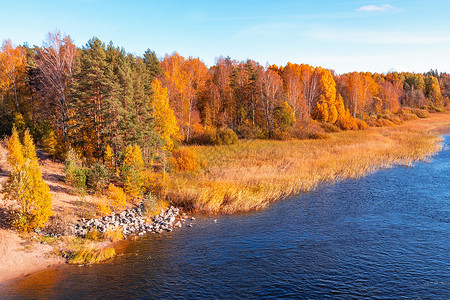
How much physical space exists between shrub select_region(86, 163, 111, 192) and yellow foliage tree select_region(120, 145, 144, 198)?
1478 mm

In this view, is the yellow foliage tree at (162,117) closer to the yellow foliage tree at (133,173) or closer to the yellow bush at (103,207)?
the yellow foliage tree at (133,173)

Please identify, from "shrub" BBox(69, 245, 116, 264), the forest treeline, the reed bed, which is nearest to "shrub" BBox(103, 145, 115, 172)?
the forest treeline

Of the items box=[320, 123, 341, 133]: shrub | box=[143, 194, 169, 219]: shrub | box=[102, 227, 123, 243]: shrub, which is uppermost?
box=[320, 123, 341, 133]: shrub

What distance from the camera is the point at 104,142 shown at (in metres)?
32.3

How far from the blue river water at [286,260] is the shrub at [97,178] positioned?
28.3ft

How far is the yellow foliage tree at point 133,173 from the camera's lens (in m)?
25.3

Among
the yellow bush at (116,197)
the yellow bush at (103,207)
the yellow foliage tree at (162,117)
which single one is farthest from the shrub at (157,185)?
the yellow foliage tree at (162,117)

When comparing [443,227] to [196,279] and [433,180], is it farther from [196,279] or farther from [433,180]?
[196,279]

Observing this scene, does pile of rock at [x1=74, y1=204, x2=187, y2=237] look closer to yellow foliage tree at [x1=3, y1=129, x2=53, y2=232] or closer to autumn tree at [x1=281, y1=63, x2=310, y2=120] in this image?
yellow foliage tree at [x1=3, y1=129, x2=53, y2=232]

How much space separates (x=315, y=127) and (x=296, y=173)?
116ft

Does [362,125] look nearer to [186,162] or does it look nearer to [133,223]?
[186,162]

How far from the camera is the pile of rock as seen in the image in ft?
66.3

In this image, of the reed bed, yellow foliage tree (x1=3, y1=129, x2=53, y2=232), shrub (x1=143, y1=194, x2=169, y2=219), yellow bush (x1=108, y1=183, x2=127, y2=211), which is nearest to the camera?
yellow foliage tree (x1=3, y1=129, x2=53, y2=232)

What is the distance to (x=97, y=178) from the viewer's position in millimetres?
26125
